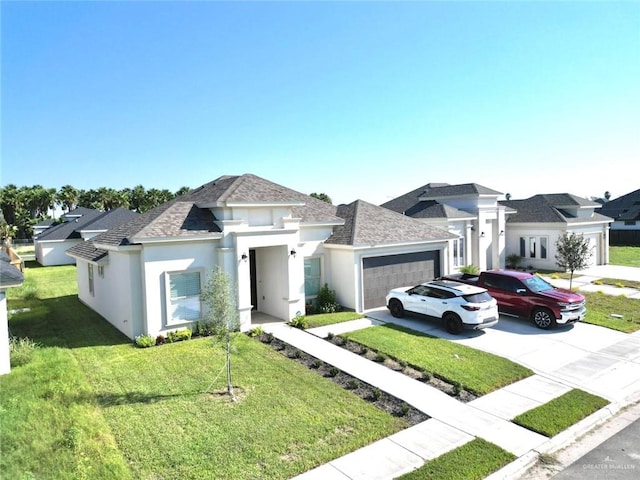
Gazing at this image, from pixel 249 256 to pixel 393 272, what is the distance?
6.78 meters

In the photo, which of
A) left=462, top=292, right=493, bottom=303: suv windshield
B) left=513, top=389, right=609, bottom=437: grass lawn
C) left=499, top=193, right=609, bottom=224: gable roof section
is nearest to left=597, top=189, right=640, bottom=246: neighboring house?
left=499, top=193, right=609, bottom=224: gable roof section

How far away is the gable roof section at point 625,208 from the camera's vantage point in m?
47.8

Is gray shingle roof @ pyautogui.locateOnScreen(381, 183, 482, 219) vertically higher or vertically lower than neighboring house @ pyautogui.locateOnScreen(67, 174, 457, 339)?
higher

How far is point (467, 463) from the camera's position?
723cm

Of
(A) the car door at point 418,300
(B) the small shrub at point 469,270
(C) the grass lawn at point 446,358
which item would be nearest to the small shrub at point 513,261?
(B) the small shrub at point 469,270

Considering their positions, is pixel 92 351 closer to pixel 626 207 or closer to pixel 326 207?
pixel 326 207

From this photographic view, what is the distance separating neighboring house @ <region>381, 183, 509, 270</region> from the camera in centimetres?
2719

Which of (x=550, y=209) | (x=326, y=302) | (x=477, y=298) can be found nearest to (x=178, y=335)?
(x=326, y=302)

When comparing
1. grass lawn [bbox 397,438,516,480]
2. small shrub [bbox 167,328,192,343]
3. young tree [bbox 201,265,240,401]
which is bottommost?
grass lawn [bbox 397,438,516,480]

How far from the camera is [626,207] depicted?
50500 mm

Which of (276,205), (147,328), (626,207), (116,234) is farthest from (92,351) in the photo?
(626,207)

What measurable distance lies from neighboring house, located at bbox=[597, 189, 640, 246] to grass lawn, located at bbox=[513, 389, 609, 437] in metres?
45.9

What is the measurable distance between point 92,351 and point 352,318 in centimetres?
935

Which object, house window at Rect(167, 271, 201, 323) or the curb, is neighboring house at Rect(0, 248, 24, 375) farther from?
the curb
